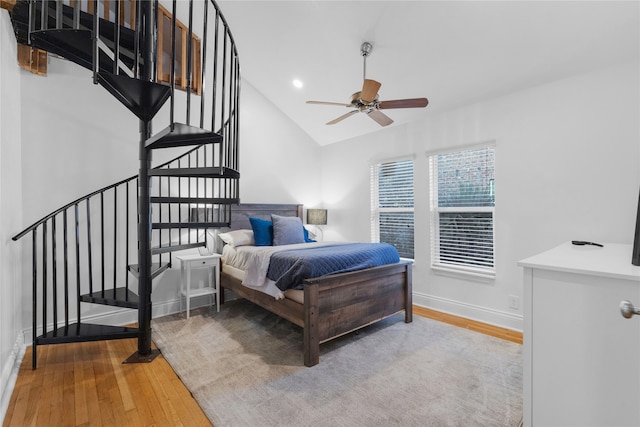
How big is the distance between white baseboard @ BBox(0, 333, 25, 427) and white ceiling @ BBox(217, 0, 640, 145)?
3.68 metres

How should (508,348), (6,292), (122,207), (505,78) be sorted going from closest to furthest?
(6,292) → (508,348) → (505,78) → (122,207)

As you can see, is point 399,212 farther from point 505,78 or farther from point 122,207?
point 122,207

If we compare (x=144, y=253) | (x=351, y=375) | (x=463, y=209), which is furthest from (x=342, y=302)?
(x=463, y=209)

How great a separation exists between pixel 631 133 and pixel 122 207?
4660mm

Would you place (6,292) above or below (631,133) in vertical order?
below

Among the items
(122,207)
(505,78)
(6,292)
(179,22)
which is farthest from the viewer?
(179,22)

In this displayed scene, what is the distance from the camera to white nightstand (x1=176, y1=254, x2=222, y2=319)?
3.26 metres

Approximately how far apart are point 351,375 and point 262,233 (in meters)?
1.98

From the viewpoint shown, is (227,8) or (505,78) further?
(227,8)

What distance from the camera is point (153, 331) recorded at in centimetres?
291

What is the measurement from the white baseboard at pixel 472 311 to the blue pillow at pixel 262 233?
1983mm

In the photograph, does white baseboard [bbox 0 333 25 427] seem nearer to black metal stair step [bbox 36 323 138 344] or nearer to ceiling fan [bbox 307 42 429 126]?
black metal stair step [bbox 36 323 138 344]

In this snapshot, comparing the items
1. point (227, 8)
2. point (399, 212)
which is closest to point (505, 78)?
point (399, 212)

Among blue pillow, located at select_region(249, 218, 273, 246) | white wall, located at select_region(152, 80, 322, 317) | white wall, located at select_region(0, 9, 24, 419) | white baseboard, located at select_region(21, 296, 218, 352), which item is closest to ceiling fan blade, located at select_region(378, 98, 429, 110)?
blue pillow, located at select_region(249, 218, 273, 246)
